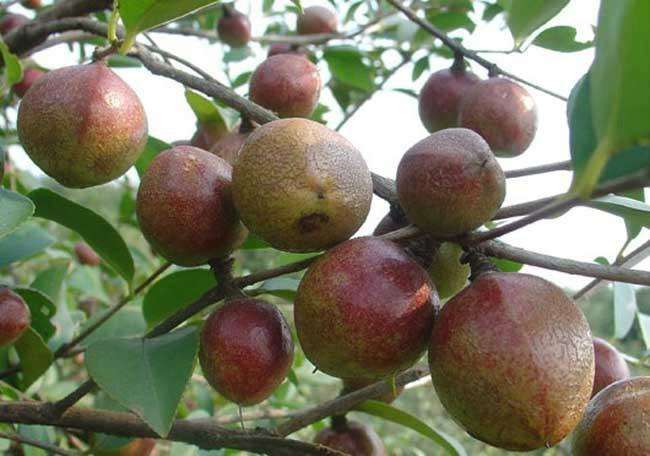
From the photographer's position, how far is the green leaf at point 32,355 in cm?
139

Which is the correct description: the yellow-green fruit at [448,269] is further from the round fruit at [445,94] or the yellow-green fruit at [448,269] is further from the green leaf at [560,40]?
the green leaf at [560,40]

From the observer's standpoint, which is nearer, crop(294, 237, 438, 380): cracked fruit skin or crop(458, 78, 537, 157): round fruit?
crop(294, 237, 438, 380): cracked fruit skin

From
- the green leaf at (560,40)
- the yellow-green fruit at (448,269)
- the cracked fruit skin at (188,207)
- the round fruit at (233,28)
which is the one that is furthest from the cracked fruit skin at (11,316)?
the round fruit at (233,28)

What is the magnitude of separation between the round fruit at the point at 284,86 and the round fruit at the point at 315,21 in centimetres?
118

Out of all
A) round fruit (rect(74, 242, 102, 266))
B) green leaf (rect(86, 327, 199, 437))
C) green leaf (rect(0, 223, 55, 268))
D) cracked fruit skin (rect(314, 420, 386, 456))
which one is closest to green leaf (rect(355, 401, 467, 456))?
cracked fruit skin (rect(314, 420, 386, 456))

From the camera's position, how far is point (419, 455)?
12.0ft

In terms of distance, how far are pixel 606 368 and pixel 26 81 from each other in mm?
1677

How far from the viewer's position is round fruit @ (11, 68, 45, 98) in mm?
1942

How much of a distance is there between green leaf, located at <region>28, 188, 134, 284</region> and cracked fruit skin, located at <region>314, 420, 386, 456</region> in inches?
20.3

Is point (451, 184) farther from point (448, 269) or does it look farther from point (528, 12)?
point (528, 12)

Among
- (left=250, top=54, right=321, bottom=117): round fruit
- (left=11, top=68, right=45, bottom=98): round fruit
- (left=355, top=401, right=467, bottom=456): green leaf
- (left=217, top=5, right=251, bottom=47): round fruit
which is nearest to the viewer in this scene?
(left=355, top=401, right=467, bottom=456): green leaf

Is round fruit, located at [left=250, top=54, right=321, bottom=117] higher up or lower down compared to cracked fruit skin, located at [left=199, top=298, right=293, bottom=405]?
higher up

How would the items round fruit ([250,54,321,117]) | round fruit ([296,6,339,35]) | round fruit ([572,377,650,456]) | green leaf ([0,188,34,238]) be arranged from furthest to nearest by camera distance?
round fruit ([296,6,339,35]), round fruit ([250,54,321,117]), green leaf ([0,188,34,238]), round fruit ([572,377,650,456])

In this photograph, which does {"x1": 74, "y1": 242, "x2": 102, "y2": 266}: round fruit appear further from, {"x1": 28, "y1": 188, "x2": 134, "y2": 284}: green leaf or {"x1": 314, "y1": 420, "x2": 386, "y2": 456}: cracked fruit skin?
{"x1": 314, "y1": 420, "x2": 386, "y2": 456}: cracked fruit skin
